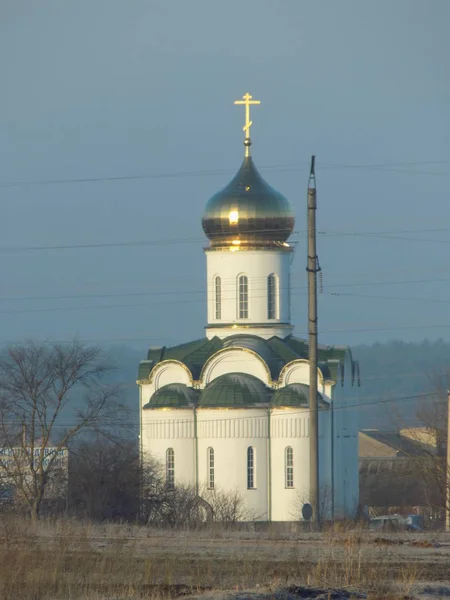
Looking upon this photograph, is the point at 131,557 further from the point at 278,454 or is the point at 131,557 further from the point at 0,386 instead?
the point at 278,454

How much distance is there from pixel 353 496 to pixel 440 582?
33111 millimetres

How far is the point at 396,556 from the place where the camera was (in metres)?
17.9

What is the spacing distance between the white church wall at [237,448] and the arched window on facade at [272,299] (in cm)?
367

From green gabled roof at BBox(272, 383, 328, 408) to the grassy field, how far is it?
2394cm

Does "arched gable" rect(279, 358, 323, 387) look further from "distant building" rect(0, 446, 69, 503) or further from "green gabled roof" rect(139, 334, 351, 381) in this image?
"distant building" rect(0, 446, 69, 503)

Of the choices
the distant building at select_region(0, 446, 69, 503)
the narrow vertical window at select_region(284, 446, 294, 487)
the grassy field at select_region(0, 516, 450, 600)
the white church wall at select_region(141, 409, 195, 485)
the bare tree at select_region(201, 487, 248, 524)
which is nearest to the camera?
the grassy field at select_region(0, 516, 450, 600)

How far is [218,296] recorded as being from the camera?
4769 centimetres

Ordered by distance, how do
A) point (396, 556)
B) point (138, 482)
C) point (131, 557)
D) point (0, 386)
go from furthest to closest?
point (0, 386)
point (138, 482)
point (396, 556)
point (131, 557)

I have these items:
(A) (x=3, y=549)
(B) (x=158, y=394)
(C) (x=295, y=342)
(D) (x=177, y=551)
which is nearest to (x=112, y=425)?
(B) (x=158, y=394)

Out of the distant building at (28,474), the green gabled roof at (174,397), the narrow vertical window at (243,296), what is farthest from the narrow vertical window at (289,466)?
the distant building at (28,474)

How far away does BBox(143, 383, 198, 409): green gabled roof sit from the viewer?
45.8 m

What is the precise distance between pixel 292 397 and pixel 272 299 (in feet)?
Answer: 12.9

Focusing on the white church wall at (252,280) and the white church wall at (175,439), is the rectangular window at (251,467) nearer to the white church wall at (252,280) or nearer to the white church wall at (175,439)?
the white church wall at (175,439)

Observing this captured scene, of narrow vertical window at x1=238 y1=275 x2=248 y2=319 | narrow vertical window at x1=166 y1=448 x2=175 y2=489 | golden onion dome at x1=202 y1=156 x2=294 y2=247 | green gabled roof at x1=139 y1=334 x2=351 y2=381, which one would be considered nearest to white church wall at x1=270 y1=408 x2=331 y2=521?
green gabled roof at x1=139 y1=334 x2=351 y2=381
